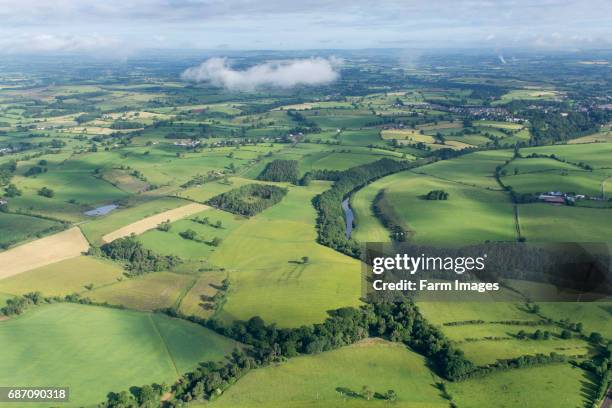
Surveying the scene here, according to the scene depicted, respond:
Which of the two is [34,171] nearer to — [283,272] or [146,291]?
[146,291]

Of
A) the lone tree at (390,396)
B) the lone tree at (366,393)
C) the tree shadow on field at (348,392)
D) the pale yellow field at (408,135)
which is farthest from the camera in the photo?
the pale yellow field at (408,135)

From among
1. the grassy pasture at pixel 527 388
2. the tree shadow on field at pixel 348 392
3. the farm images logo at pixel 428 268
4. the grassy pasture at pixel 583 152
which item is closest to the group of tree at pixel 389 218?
the farm images logo at pixel 428 268

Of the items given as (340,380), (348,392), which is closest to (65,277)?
(340,380)

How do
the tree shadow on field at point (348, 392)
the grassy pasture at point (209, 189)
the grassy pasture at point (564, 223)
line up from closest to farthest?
1. the tree shadow on field at point (348, 392)
2. the grassy pasture at point (564, 223)
3. the grassy pasture at point (209, 189)

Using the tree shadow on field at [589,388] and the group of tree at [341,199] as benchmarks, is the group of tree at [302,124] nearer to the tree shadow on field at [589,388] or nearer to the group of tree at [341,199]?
the group of tree at [341,199]

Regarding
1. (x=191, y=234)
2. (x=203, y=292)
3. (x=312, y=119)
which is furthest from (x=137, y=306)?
(x=312, y=119)

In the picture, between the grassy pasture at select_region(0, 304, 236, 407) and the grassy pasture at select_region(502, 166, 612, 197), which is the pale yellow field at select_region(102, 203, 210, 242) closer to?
the grassy pasture at select_region(0, 304, 236, 407)
